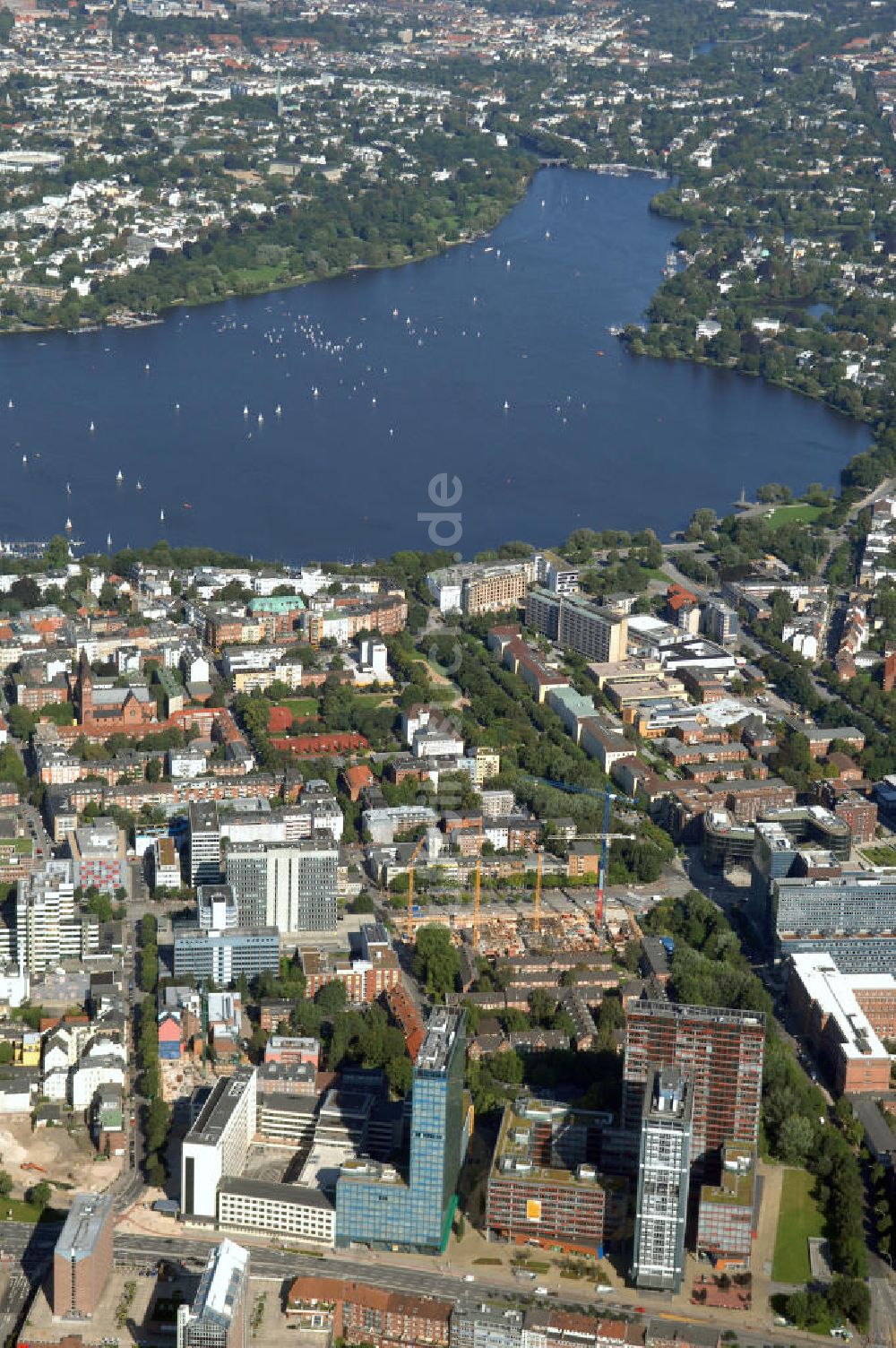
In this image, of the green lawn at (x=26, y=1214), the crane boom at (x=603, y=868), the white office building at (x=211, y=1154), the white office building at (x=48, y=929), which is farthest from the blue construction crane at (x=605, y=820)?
the green lawn at (x=26, y=1214)

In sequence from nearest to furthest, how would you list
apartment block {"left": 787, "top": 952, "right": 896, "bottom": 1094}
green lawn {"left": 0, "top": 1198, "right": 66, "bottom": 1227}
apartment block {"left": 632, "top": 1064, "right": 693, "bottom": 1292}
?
apartment block {"left": 632, "top": 1064, "right": 693, "bottom": 1292}, green lawn {"left": 0, "top": 1198, "right": 66, "bottom": 1227}, apartment block {"left": 787, "top": 952, "right": 896, "bottom": 1094}

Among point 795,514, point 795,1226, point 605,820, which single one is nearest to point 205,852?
point 605,820

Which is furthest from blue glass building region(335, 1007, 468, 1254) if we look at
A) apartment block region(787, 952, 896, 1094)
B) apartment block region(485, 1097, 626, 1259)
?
apartment block region(787, 952, 896, 1094)

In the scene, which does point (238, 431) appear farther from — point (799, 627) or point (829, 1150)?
point (829, 1150)

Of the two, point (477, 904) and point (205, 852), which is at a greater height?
point (205, 852)

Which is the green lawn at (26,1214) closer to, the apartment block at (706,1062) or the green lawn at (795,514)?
the apartment block at (706,1062)

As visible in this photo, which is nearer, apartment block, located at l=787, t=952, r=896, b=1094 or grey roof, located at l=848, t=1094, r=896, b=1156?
grey roof, located at l=848, t=1094, r=896, b=1156

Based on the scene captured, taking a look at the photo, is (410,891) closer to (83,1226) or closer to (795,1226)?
(795,1226)

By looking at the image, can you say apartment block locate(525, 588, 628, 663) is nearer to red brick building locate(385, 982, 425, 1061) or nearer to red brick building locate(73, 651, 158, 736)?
red brick building locate(73, 651, 158, 736)
